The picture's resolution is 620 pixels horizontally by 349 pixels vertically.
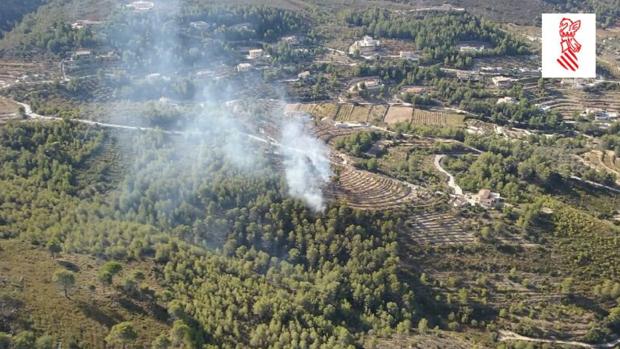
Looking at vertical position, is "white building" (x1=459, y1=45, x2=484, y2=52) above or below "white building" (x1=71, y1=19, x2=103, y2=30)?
below

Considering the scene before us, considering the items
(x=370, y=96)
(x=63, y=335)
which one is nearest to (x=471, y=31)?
(x=370, y=96)

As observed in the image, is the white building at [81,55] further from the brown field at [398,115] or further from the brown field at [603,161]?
the brown field at [603,161]

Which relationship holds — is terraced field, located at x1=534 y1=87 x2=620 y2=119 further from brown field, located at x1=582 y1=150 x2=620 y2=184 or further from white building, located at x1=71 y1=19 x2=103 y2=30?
white building, located at x1=71 y1=19 x2=103 y2=30

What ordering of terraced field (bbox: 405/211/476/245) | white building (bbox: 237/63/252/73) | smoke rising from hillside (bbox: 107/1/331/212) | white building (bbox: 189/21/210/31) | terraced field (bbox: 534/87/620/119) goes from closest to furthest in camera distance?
terraced field (bbox: 405/211/476/245), smoke rising from hillside (bbox: 107/1/331/212), terraced field (bbox: 534/87/620/119), white building (bbox: 237/63/252/73), white building (bbox: 189/21/210/31)

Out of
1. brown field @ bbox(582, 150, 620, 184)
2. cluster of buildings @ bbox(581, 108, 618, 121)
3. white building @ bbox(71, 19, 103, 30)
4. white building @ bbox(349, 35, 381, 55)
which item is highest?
white building @ bbox(71, 19, 103, 30)

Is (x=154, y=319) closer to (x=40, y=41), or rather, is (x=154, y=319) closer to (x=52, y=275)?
(x=52, y=275)

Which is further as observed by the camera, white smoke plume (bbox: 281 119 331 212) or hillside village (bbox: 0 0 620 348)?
white smoke plume (bbox: 281 119 331 212)

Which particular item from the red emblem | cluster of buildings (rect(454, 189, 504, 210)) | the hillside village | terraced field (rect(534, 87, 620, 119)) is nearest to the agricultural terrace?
the hillside village
